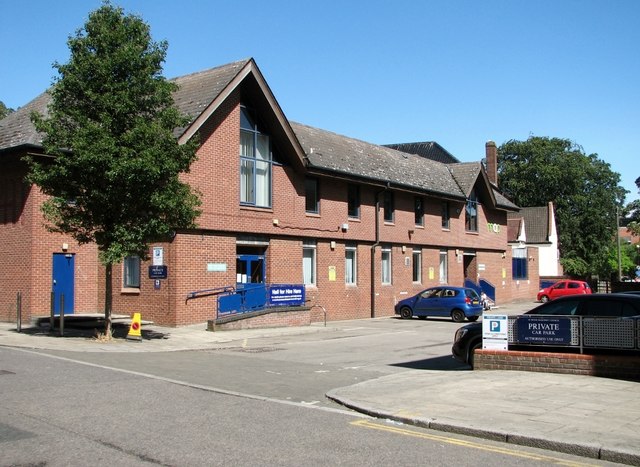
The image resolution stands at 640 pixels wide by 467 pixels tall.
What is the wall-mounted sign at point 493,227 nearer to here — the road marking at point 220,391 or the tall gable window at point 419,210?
the tall gable window at point 419,210

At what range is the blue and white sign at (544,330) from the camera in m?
12.1

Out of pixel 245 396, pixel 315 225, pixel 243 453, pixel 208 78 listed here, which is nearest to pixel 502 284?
pixel 315 225

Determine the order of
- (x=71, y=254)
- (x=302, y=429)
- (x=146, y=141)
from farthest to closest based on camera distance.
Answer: (x=71, y=254) → (x=146, y=141) → (x=302, y=429)

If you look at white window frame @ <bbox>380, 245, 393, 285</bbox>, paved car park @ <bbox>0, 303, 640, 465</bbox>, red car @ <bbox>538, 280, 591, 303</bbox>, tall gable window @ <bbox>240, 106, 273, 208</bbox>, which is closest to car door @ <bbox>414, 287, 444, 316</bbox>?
white window frame @ <bbox>380, 245, 393, 285</bbox>

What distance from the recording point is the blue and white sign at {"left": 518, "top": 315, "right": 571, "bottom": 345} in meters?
12.1

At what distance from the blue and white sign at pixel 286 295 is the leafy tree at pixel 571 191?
A: 175 ft

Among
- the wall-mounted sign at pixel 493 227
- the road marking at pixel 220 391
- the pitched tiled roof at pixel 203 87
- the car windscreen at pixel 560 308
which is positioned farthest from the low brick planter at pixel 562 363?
the wall-mounted sign at pixel 493 227

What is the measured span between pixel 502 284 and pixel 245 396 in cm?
3559

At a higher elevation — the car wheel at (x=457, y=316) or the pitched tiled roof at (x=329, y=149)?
the pitched tiled roof at (x=329, y=149)

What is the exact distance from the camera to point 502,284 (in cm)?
4322

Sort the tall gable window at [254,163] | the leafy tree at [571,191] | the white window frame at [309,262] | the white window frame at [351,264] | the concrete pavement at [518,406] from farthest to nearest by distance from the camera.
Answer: the leafy tree at [571,191] < the white window frame at [351,264] < the white window frame at [309,262] < the tall gable window at [254,163] < the concrete pavement at [518,406]

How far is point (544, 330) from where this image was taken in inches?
486

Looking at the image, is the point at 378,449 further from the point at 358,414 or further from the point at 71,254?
the point at 71,254

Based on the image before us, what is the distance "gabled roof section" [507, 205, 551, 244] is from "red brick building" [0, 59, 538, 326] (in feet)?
104
